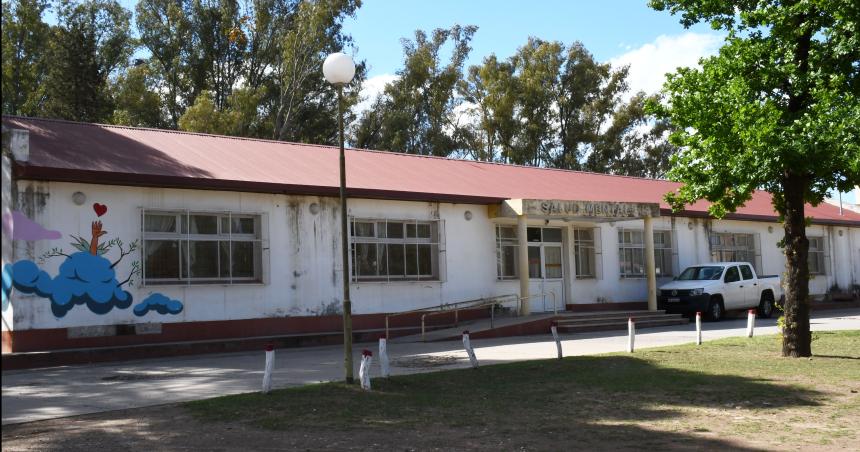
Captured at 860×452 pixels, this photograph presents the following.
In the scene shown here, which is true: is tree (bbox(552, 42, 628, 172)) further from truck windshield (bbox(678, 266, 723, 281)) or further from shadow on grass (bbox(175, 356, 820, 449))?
shadow on grass (bbox(175, 356, 820, 449))

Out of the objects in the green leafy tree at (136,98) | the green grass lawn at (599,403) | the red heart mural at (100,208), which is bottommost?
the green grass lawn at (599,403)

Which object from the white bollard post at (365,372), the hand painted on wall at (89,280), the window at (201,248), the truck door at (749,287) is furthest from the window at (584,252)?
the white bollard post at (365,372)

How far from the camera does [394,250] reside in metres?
21.9

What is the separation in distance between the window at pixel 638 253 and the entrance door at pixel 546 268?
9.21 ft

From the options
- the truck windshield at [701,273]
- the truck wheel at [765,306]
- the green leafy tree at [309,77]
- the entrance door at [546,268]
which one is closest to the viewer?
the entrance door at [546,268]

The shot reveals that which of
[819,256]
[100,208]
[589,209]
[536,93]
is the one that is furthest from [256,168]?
[536,93]

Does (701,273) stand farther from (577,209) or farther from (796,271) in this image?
(796,271)

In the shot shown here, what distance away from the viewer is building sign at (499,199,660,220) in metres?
23.0

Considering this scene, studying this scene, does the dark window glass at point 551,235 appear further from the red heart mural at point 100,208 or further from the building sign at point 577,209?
the red heart mural at point 100,208

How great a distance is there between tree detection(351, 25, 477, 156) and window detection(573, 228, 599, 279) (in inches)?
806

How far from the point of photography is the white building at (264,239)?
1669cm

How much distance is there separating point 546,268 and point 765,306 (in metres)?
7.94

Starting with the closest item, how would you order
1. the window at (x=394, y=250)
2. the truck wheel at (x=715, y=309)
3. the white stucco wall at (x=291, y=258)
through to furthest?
the white stucco wall at (x=291, y=258), the window at (x=394, y=250), the truck wheel at (x=715, y=309)

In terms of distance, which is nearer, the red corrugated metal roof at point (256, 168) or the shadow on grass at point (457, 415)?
the shadow on grass at point (457, 415)
